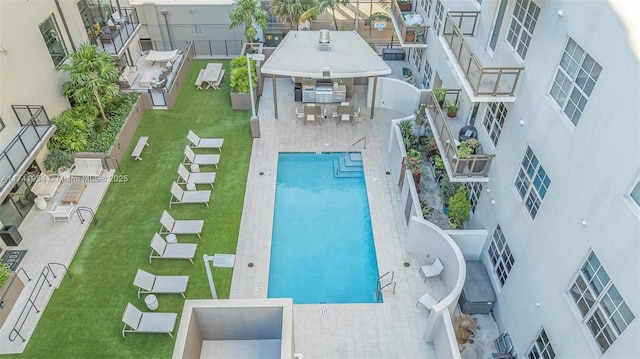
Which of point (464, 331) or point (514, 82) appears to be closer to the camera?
point (514, 82)

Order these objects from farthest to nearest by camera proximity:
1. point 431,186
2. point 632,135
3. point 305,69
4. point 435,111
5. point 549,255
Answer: point 305,69 → point 431,186 → point 435,111 → point 549,255 → point 632,135

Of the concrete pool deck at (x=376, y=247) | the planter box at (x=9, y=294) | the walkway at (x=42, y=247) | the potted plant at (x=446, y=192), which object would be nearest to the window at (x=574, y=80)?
the potted plant at (x=446, y=192)

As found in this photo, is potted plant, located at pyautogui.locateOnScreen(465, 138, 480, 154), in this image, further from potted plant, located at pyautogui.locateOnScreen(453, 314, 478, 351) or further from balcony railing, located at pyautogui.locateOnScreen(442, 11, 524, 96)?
potted plant, located at pyautogui.locateOnScreen(453, 314, 478, 351)

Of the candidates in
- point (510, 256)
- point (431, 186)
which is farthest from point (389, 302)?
point (431, 186)

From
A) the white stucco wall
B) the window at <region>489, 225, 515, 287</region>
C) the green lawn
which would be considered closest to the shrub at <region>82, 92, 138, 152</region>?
the green lawn

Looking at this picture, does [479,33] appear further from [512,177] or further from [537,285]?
[537,285]

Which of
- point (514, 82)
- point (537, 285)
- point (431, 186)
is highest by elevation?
point (514, 82)
